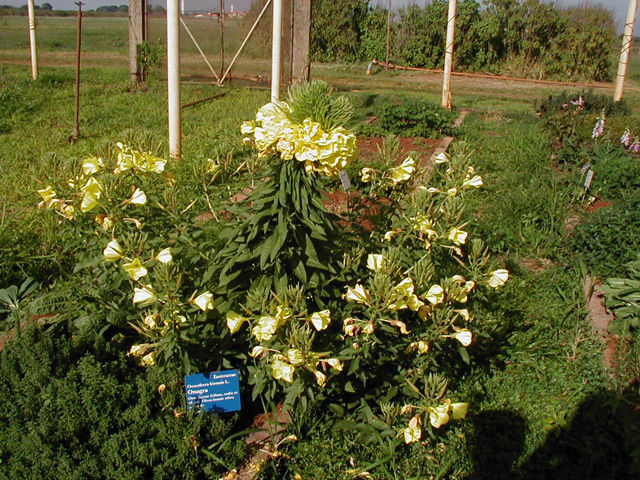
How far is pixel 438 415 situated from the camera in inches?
87.3

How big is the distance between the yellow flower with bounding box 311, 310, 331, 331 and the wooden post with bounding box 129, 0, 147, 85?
860 centimetres

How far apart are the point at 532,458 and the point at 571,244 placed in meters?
Answer: 2.07

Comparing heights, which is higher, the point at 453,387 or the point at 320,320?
the point at 320,320

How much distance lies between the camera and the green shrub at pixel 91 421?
2047 millimetres

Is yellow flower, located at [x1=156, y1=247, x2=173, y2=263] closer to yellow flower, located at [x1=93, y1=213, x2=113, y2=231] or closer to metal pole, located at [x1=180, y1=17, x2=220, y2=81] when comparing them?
yellow flower, located at [x1=93, y1=213, x2=113, y2=231]

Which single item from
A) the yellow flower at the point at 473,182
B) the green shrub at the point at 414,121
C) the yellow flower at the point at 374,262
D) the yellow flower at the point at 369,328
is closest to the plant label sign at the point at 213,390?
the yellow flower at the point at 369,328

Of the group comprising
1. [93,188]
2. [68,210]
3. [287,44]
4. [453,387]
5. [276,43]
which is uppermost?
[287,44]

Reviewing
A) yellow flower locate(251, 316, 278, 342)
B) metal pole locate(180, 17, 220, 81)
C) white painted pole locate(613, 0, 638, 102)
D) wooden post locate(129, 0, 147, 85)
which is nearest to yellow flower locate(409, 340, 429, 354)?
yellow flower locate(251, 316, 278, 342)

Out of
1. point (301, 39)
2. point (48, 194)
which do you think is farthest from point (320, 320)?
point (301, 39)

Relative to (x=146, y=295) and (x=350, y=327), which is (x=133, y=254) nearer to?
(x=146, y=295)

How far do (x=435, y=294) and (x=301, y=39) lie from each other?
27.2 ft

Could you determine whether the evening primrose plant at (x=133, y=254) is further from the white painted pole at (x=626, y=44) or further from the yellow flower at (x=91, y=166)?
the white painted pole at (x=626, y=44)

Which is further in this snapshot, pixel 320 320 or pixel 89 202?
pixel 89 202

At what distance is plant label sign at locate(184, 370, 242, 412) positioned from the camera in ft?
7.90
